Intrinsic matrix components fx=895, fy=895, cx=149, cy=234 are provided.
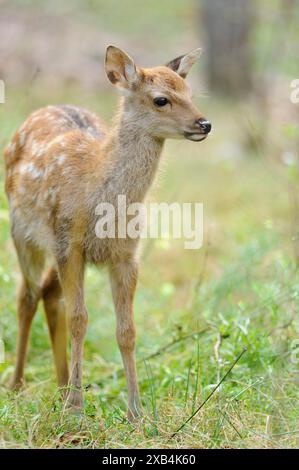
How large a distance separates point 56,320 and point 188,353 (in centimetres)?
94

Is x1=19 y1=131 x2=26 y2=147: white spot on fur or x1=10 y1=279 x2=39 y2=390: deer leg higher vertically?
x1=19 y1=131 x2=26 y2=147: white spot on fur

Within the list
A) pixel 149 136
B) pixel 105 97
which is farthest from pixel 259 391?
pixel 105 97

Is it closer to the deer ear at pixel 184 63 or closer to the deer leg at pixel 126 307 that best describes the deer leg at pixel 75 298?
the deer leg at pixel 126 307

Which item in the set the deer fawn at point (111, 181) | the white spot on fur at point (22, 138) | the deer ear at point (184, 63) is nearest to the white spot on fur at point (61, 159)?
the deer fawn at point (111, 181)

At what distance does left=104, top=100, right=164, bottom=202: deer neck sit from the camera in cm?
529

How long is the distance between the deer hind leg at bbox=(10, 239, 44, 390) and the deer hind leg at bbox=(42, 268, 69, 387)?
84 mm

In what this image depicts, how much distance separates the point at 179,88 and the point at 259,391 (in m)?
1.84

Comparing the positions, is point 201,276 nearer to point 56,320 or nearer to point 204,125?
point 56,320

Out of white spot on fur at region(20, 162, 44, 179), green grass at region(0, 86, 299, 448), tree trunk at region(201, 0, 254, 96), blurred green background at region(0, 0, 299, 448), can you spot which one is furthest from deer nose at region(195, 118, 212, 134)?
tree trunk at region(201, 0, 254, 96)

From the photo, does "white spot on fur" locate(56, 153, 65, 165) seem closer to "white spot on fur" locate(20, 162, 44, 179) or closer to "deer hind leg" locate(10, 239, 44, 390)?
"white spot on fur" locate(20, 162, 44, 179)

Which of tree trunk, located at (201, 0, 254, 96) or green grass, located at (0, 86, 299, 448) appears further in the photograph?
tree trunk, located at (201, 0, 254, 96)

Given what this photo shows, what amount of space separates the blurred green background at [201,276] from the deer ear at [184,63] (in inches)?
9.6

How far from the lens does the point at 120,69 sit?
5508 mm
